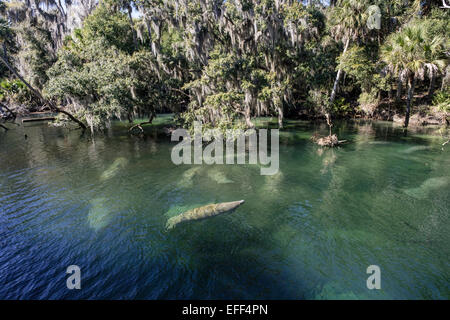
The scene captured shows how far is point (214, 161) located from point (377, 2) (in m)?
24.7

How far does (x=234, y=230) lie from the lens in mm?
9555

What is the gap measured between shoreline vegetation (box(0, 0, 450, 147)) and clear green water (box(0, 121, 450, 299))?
5471mm

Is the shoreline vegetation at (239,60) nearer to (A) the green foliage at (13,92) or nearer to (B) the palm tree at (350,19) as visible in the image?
(B) the palm tree at (350,19)

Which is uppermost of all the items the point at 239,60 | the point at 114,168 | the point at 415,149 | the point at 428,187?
the point at 239,60

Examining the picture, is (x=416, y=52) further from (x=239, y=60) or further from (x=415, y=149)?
(x=239, y=60)

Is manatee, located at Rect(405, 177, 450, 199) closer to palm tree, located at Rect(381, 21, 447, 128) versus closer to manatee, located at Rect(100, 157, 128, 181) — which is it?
palm tree, located at Rect(381, 21, 447, 128)

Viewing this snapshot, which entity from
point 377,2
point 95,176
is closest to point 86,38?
point 95,176

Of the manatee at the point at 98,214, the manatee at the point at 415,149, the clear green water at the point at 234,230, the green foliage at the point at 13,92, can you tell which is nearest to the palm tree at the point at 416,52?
the manatee at the point at 415,149

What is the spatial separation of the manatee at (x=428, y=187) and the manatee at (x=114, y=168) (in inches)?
684

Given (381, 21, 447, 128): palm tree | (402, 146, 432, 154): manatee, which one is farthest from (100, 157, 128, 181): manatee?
(381, 21, 447, 128): palm tree

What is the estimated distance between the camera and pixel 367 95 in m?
31.1

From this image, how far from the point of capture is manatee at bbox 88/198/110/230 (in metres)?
10.3

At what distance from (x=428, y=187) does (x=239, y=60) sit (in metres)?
15.2

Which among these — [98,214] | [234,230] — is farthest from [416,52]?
[98,214]
